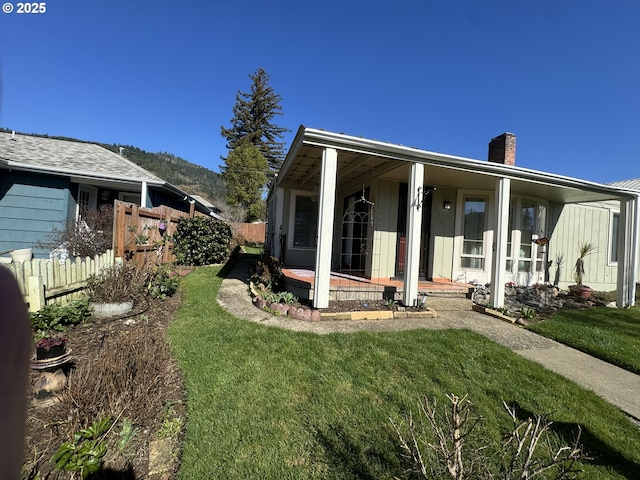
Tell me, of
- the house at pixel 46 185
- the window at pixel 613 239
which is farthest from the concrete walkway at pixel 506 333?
the window at pixel 613 239

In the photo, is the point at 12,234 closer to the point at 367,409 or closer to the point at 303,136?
the point at 303,136

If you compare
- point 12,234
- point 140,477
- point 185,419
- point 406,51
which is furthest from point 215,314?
point 406,51

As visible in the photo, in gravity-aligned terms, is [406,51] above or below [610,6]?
above

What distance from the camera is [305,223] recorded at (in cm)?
1004

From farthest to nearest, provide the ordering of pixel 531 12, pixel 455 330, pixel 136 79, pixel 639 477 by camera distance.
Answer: pixel 136 79, pixel 531 12, pixel 455 330, pixel 639 477

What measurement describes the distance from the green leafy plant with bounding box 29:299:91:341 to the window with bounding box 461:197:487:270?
8.62m

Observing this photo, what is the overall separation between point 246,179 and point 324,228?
23.0 metres

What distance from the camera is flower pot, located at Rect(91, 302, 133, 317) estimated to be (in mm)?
4805

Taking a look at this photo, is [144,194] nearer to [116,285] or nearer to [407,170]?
[116,285]

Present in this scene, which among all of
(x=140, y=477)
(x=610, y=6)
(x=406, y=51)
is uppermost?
(x=406, y=51)

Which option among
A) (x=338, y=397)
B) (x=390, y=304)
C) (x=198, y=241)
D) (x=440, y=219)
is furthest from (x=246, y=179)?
(x=338, y=397)

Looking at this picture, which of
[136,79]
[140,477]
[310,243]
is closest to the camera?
[140,477]

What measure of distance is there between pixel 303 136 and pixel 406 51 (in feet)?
24.1

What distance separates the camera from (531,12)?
7.06 m
